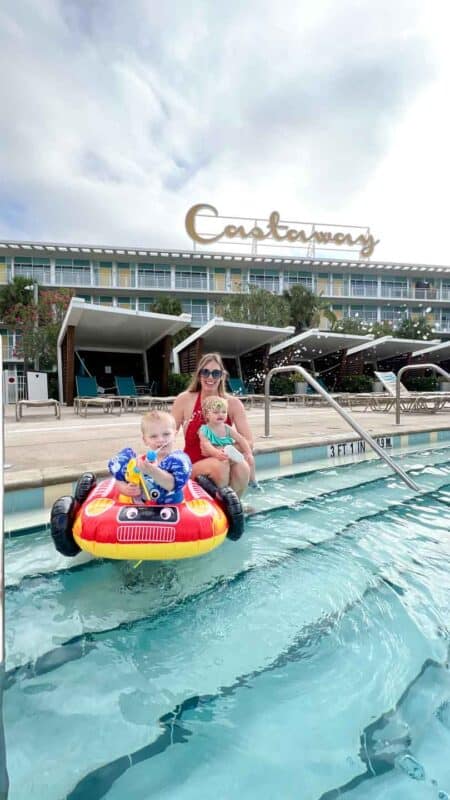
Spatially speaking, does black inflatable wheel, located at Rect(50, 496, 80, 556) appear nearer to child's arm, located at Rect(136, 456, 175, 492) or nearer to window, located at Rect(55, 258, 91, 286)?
child's arm, located at Rect(136, 456, 175, 492)

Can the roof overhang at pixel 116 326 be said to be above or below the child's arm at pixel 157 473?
above

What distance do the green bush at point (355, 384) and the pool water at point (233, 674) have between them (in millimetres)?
16905

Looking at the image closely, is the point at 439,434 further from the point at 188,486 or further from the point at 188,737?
the point at 188,737

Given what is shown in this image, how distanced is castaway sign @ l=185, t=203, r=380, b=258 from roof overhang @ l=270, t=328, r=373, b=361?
1955 centimetres

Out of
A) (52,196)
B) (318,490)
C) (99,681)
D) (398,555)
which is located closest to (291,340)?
(318,490)

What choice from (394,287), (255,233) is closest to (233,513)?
(255,233)

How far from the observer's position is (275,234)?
3631cm

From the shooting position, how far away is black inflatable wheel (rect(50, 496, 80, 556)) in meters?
2.10

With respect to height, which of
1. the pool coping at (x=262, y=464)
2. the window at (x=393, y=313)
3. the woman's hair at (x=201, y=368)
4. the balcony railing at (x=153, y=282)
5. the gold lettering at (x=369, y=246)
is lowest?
the pool coping at (x=262, y=464)

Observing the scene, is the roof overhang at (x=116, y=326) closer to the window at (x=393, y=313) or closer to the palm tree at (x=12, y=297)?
the palm tree at (x=12, y=297)

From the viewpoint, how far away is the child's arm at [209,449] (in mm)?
2742

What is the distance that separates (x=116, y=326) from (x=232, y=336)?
14.0 ft

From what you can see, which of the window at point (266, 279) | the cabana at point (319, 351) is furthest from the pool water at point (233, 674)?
the window at point (266, 279)

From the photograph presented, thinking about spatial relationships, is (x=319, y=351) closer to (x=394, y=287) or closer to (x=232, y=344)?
(x=232, y=344)
